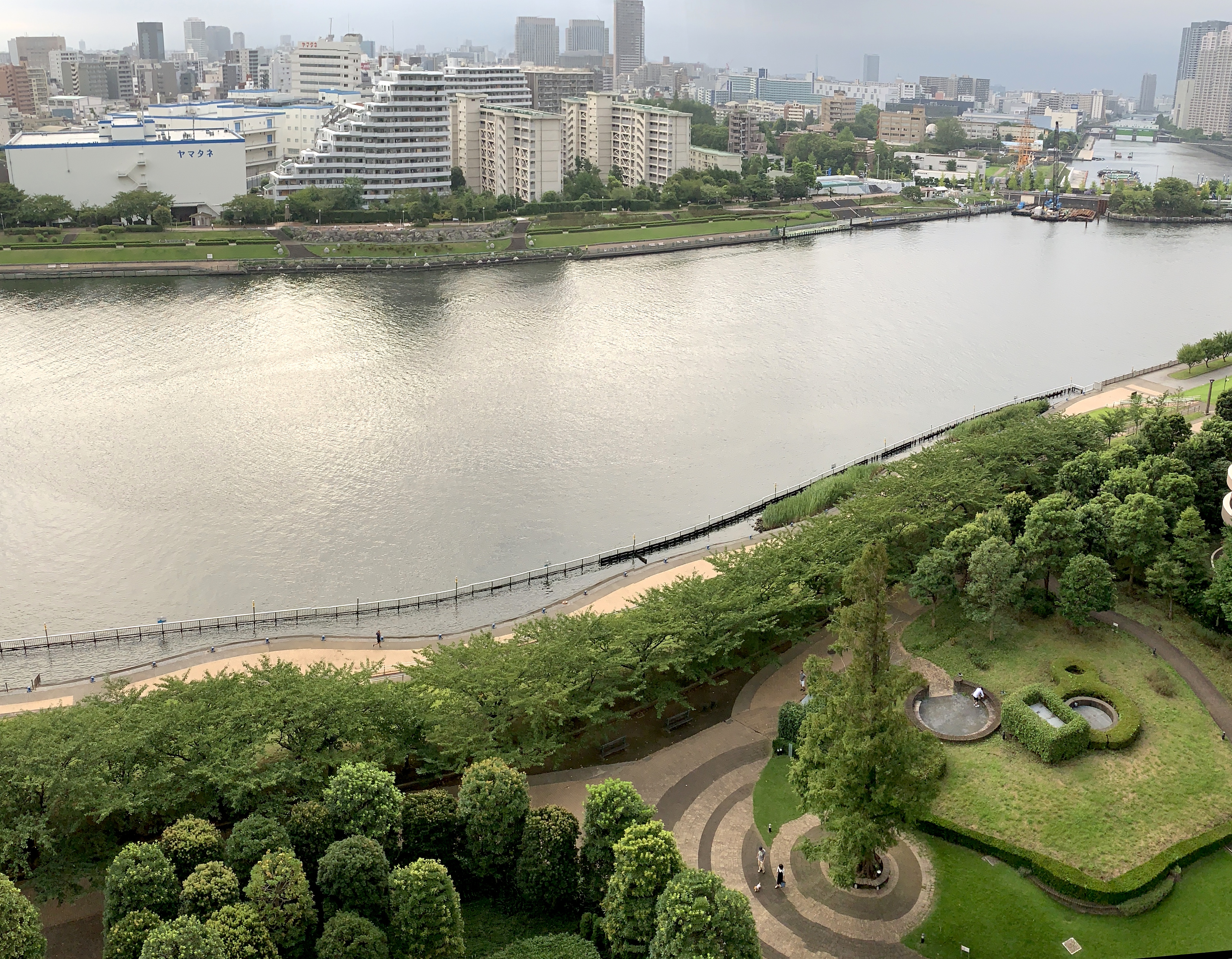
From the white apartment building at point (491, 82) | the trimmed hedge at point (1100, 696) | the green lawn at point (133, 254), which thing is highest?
the white apartment building at point (491, 82)

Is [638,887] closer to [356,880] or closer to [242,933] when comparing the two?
[356,880]

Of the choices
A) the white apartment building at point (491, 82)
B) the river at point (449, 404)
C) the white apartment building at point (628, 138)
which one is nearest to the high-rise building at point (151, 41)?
the white apartment building at point (491, 82)

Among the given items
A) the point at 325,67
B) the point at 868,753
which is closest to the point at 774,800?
the point at 868,753

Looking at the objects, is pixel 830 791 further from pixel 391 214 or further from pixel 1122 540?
pixel 391 214

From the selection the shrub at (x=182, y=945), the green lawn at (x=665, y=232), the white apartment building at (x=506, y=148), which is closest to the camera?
the shrub at (x=182, y=945)

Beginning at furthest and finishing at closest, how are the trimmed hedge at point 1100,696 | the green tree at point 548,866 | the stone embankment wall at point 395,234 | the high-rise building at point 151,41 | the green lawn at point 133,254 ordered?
the high-rise building at point 151,41 → the stone embankment wall at point 395,234 → the green lawn at point 133,254 → the trimmed hedge at point 1100,696 → the green tree at point 548,866

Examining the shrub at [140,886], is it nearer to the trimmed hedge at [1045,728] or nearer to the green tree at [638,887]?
the green tree at [638,887]

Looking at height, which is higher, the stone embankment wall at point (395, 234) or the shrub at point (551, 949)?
the stone embankment wall at point (395, 234)

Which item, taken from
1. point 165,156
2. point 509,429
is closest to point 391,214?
point 165,156
